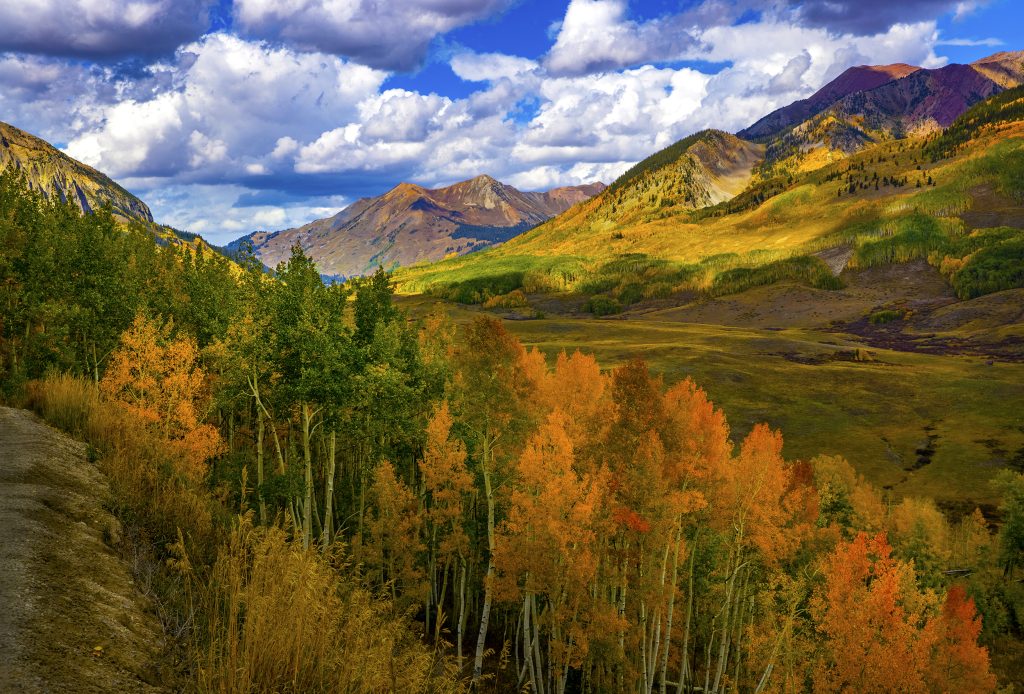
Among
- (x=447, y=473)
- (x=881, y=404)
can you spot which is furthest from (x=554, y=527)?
(x=881, y=404)

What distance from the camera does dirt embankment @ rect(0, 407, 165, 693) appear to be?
6559 millimetres

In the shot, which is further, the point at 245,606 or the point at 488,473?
the point at 488,473

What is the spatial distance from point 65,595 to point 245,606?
2.23 metres

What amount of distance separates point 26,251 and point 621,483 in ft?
142

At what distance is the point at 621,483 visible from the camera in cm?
3984

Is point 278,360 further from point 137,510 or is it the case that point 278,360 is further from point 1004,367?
point 1004,367

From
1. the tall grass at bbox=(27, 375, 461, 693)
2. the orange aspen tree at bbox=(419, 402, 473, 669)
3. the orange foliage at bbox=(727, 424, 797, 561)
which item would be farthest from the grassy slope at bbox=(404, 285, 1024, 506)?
the tall grass at bbox=(27, 375, 461, 693)

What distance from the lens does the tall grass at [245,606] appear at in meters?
7.25

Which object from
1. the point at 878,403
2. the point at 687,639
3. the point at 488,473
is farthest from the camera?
the point at 878,403

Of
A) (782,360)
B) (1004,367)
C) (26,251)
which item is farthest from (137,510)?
(1004,367)

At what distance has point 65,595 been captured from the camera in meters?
8.02

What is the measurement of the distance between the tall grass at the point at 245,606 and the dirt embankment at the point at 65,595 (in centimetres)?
47

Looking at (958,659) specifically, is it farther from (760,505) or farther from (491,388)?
(491,388)

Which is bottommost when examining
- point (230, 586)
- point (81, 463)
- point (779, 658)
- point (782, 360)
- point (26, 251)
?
point (779, 658)
